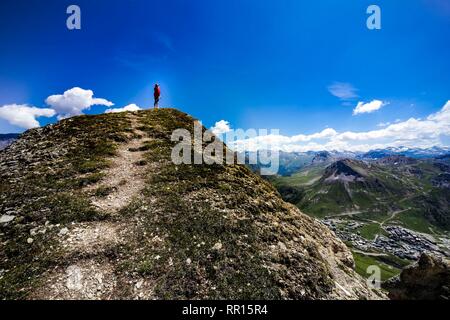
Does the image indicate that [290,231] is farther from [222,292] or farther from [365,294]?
[222,292]

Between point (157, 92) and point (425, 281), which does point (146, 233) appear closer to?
point (157, 92)

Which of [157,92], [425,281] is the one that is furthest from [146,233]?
[425,281]

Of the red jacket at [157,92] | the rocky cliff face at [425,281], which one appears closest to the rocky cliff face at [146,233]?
the rocky cliff face at [425,281]

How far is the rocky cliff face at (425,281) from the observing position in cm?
2916

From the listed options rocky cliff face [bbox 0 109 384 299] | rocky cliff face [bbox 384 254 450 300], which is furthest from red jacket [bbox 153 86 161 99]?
rocky cliff face [bbox 384 254 450 300]

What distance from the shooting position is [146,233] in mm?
17375

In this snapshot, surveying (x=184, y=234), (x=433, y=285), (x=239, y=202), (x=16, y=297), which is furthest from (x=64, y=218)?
(x=433, y=285)

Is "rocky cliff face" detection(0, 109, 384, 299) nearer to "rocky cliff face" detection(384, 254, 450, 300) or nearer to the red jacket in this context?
"rocky cliff face" detection(384, 254, 450, 300)

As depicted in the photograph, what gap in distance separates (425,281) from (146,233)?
32563 mm

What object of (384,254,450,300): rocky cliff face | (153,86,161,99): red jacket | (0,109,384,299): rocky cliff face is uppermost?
(153,86,161,99): red jacket

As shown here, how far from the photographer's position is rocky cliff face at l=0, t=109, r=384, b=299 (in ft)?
46.3

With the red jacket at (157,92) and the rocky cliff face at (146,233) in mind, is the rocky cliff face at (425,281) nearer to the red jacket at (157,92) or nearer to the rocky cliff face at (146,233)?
the rocky cliff face at (146,233)

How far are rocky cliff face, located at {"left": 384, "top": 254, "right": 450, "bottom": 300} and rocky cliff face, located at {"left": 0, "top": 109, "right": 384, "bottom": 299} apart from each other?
11.8m
